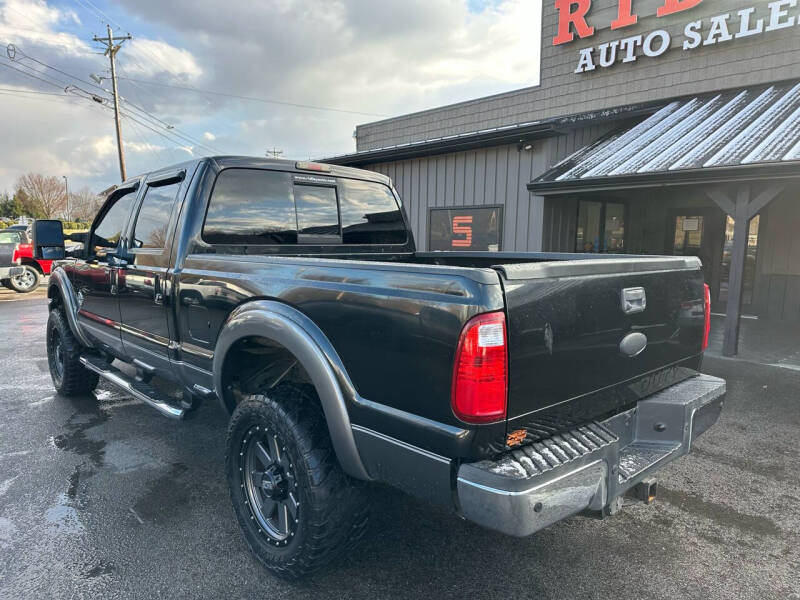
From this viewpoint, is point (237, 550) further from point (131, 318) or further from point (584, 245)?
point (584, 245)

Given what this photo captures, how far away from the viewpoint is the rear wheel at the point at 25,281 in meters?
14.8

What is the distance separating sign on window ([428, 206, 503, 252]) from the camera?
380 inches

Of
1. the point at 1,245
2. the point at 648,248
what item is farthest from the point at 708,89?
the point at 1,245

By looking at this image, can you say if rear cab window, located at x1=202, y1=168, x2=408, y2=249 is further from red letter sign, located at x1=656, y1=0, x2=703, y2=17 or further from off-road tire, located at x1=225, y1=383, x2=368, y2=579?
red letter sign, located at x1=656, y1=0, x2=703, y2=17

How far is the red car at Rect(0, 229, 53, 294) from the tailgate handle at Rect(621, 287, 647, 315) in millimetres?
16118

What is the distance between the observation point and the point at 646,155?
7.68 metres

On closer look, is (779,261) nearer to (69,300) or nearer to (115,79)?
(69,300)

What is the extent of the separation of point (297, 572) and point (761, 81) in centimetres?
1036

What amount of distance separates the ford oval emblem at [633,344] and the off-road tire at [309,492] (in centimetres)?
130

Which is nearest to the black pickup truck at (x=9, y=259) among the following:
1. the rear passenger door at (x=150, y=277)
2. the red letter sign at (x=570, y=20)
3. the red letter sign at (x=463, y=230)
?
the red letter sign at (x=463, y=230)

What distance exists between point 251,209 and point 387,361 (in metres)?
1.85

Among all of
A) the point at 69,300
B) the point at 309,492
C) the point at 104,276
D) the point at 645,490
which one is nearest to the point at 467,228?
the point at 69,300

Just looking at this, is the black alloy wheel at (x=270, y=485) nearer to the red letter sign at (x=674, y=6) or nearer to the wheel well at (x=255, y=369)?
the wheel well at (x=255, y=369)

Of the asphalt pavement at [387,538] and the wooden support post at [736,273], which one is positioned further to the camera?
the wooden support post at [736,273]
